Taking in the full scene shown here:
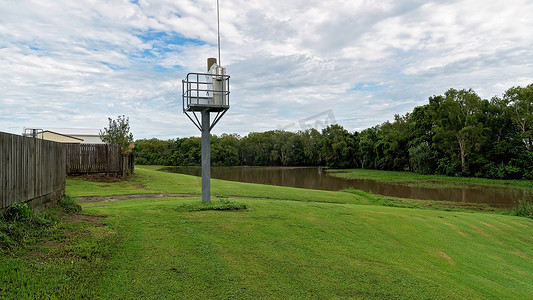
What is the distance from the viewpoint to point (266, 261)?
6262mm

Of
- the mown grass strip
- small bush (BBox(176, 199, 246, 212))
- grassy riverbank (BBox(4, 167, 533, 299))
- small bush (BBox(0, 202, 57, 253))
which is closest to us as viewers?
grassy riverbank (BBox(4, 167, 533, 299))

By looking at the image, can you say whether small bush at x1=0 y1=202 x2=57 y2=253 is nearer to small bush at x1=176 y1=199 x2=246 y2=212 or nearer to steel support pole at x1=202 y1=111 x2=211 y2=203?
small bush at x1=176 y1=199 x2=246 y2=212

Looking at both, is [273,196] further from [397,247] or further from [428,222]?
[397,247]

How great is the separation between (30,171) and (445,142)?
54.9 meters

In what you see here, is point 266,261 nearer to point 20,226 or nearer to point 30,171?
point 20,226

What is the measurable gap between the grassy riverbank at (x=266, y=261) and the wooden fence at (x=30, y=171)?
139 centimetres

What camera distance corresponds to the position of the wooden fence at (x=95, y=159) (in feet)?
76.6

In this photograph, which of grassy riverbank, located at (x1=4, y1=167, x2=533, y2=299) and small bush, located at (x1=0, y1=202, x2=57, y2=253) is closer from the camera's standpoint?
grassy riverbank, located at (x1=4, y1=167, x2=533, y2=299)

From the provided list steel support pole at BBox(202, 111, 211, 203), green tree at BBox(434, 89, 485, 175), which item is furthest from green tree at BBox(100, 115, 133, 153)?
green tree at BBox(434, 89, 485, 175)

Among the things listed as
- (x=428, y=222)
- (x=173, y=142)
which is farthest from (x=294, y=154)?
(x=428, y=222)

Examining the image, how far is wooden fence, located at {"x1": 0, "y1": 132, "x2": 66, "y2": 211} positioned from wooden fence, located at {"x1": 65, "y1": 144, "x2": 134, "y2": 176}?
50.7ft

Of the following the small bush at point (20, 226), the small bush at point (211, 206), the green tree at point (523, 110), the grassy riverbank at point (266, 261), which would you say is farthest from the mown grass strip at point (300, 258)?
the green tree at point (523, 110)

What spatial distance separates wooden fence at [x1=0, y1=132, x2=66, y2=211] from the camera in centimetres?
634

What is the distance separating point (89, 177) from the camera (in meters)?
23.4
